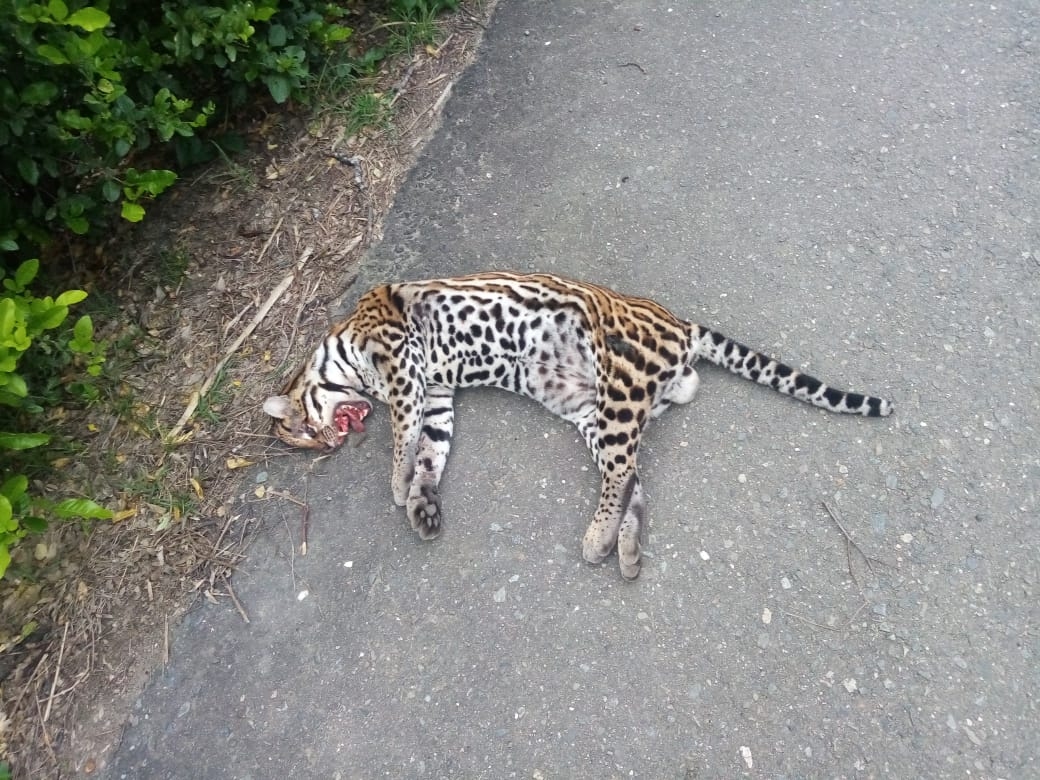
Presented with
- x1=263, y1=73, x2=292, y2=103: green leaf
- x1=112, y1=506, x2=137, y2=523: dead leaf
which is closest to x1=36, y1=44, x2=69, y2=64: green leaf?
x1=263, y1=73, x2=292, y2=103: green leaf

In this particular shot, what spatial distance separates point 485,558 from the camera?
12.9 ft

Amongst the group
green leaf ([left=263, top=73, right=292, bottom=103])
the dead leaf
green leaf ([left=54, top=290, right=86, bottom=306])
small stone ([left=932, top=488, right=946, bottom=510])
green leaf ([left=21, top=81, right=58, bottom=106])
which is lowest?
small stone ([left=932, top=488, right=946, bottom=510])

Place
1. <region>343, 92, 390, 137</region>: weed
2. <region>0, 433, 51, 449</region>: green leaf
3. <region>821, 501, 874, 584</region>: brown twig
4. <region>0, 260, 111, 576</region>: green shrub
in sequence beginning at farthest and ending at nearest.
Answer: <region>343, 92, 390, 137</region>: weed
<region>821, 501, 874, 584</region>: brown twig
<region>0, 433, 51, 449</region>: green leaf
<region>0, 260, 111, 576</region>: green shrub

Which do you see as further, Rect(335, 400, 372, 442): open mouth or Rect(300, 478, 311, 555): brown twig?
Rect(335, 400, 372, 442): open mouth

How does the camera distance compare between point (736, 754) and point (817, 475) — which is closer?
point (736, 754)

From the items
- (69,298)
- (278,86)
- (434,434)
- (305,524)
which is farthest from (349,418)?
(278,86)

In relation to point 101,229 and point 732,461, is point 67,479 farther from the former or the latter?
point 732,461

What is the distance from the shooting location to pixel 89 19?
351cm

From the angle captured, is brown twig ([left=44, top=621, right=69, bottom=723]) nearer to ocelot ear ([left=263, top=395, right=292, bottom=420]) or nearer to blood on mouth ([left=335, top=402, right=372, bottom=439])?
ocelot ear ([left=263, top=395, right=292, bottom=420])

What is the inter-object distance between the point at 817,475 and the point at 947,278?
4.92 feet

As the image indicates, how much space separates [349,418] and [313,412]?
21 cm

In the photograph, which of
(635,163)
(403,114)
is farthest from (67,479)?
(635,163)

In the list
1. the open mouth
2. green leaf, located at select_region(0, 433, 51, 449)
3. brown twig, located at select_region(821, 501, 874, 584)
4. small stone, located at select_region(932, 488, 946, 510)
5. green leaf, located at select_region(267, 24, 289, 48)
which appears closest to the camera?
green leaf, located at select_region(0, 433, 51, 449)

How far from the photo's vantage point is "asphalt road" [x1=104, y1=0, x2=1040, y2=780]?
11.1 ft
